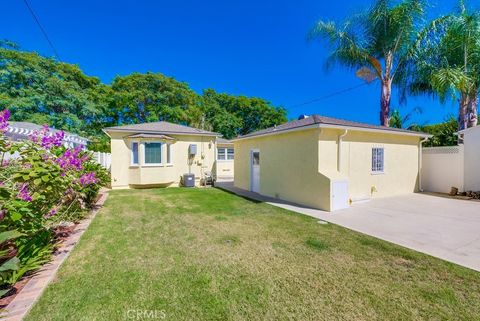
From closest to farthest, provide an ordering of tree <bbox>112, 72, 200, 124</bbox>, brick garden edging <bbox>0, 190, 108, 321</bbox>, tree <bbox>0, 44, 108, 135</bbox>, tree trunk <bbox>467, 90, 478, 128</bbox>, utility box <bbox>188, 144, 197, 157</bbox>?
1. brick garden edging <bbox>0, 190, 108, 321</bbox>
2. tree trunk <bbox>467, 90, 478, 128</bbox>
3. utility box <bbox>188, 144, 197, 157</bbox>
4. tree <bbox>0, 44, 108, 135</bbox>
5. tree <bbox>112, 72, 200, 124</bbox>

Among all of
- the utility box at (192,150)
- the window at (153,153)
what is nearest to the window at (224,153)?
the utility box at (192,150)

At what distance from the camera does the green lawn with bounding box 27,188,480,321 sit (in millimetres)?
2408

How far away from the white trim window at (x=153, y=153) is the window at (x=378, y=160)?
36.2 ft

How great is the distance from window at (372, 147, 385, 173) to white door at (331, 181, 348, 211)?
2.72 m

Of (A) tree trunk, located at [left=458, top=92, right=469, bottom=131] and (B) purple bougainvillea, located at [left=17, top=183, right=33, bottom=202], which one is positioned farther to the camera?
(A) tree trunk, located at [left=458, top=92, right=469, bottom=131]

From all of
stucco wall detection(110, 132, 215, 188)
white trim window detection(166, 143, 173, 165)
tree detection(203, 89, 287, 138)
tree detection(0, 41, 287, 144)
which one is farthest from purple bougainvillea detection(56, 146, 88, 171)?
tree detection(203, 89, 287, 138)

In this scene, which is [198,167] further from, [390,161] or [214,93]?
[214,93]

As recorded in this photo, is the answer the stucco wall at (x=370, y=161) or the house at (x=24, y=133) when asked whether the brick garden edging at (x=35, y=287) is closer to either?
the house at (x=24, y=133)

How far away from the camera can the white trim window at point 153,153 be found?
39.8 ft

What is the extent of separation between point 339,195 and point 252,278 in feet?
17.0

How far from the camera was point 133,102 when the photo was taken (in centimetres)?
2322

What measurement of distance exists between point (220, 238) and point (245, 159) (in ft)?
24.6

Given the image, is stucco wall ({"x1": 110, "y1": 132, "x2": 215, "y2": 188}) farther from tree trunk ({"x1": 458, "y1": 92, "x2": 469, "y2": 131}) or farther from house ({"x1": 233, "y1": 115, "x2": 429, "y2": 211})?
tree trunk ({"x1": 458, "y1": 92, "x2": 469, "y2": 131})

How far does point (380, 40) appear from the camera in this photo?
12.7 meters
